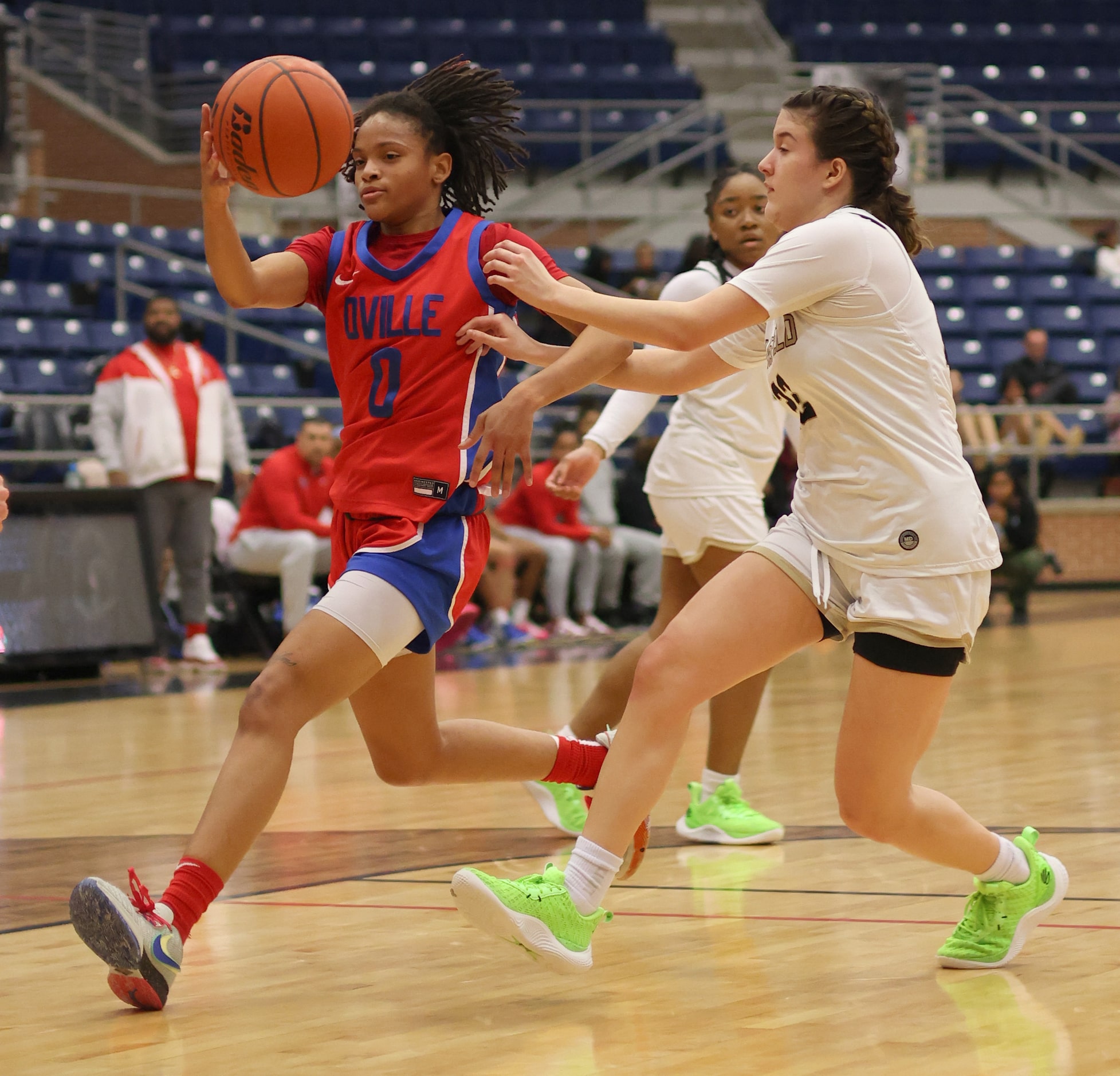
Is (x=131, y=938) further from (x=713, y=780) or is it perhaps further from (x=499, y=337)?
(x=713, y=780)

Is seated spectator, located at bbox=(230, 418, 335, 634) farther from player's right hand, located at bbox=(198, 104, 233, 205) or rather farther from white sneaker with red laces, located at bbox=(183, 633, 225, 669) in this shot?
player's right hand, located at bbox=(198, 104, 233, 205)

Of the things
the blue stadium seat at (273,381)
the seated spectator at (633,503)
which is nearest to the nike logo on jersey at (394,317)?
the seated spectator at (633,503)

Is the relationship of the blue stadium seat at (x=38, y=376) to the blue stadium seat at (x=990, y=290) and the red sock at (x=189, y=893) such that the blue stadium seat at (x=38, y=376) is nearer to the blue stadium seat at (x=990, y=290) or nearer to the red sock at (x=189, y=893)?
the blue stadium seat at (x=990, y=290)

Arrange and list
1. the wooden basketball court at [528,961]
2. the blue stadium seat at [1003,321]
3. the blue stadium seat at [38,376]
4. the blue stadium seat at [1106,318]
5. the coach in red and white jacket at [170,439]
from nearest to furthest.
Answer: the wooden basketball court at [528,961] → the coach in red and white jacket at [170,439] → the blue stadium seat at [38,376] → the blue stadium seat at [1003,321] → the blue stadium seat at [1106,318]

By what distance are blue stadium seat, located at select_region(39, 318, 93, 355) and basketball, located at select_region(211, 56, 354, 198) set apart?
9423 mm

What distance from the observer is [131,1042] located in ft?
9.18

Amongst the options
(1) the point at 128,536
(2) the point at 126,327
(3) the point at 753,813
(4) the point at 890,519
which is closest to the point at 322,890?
(3) the point at 753,813

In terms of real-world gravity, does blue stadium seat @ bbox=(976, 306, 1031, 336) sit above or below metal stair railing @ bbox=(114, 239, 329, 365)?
below

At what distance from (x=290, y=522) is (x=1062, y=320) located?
9.78 m

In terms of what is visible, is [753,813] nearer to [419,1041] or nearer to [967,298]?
[419,1041]

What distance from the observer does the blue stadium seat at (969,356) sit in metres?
16.3

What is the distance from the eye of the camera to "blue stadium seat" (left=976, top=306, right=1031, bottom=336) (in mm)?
16703

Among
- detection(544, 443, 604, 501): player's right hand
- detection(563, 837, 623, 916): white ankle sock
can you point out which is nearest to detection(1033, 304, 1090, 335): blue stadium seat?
detection(544, 443, 604, 501): player's right hand

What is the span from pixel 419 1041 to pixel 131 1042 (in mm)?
474
